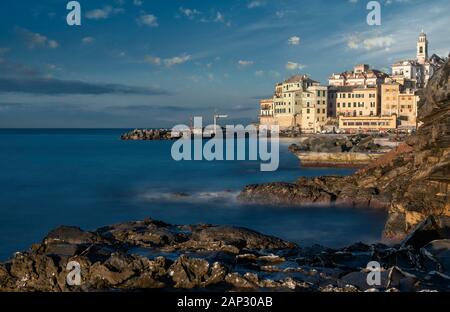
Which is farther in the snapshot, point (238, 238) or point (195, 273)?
point (238, 238)

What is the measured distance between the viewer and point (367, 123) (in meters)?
104

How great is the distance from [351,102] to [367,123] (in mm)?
8752

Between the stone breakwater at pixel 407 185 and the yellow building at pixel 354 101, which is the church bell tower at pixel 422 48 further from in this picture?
the stone breakwater at pixel 407 185

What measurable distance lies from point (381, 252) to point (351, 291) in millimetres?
3956

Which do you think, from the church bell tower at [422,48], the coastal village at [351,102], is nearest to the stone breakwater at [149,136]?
the coastal village at [351,102]

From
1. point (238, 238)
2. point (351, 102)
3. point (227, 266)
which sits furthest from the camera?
point (351, 102)

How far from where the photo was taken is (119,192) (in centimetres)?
3809

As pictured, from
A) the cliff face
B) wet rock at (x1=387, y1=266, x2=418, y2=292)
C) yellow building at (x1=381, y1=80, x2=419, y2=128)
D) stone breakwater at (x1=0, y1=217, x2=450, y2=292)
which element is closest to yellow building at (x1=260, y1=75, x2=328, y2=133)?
yellow building at (x1=381, y1=80, x2=419, y2=128)

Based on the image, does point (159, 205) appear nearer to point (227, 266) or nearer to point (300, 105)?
point (227, 266)

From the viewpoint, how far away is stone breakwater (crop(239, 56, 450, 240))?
20.3m

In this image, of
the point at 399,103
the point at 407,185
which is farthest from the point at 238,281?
the point at 399,103

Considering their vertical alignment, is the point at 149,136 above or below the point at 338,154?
above
